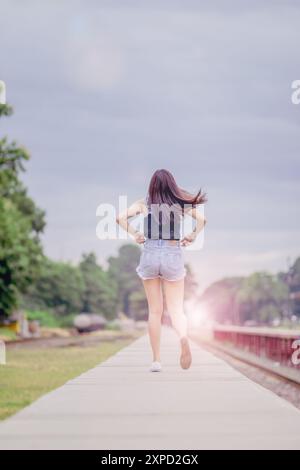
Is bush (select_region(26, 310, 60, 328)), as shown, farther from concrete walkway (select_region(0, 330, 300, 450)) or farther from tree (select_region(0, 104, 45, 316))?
concrete walkway (select_region(0, 330, 300, 450))

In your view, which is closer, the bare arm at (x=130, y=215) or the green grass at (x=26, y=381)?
the bare arm at (x=130, y=215)

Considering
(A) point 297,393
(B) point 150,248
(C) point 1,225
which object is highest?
(C) point 1,225

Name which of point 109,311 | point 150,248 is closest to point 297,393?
point 150,248

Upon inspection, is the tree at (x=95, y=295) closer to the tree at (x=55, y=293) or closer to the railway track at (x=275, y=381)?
the tree at (x=55, y=293)

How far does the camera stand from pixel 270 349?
29.6 m

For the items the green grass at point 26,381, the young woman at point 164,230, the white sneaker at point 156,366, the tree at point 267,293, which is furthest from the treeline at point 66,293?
the young woman at point 164,230

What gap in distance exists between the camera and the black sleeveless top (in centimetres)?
785

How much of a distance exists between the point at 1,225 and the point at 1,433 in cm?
4148

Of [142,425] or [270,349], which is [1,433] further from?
[270,349]

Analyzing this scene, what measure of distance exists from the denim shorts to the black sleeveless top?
5 cm

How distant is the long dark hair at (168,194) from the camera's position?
25.6ft

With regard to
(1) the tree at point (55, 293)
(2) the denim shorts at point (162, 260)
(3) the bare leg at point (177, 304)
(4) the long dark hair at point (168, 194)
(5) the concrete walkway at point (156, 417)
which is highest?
(1) the tree at point (55, 293)

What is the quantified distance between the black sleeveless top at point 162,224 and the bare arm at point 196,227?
0.36 ft

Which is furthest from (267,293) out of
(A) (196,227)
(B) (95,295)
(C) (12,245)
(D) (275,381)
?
(A) (196,227)
